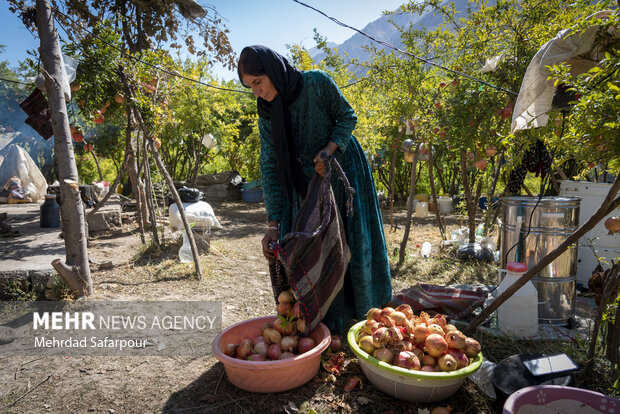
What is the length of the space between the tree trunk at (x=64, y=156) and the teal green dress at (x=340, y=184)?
86.6 inches

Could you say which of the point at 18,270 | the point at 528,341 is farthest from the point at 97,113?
the point at 528,341

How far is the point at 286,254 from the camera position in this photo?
1.98m

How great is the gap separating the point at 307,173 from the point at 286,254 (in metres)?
0.66

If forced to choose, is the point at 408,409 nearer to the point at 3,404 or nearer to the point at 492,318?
the point at 492,318

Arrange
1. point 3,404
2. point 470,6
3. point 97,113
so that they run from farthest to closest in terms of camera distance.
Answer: point 470,6
point 97,113
point 3,404

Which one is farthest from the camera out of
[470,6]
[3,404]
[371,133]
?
[371,133]

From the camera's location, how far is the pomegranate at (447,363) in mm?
1823

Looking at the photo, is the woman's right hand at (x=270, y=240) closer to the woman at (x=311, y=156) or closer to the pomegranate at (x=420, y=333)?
the woman at (x=311, y=156)

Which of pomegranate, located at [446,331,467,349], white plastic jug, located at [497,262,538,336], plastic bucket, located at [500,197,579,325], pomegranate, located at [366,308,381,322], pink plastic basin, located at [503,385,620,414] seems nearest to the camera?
pink plastic basin, located at [503,385,620,414]

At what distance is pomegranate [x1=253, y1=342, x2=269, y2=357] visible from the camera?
6.95 feet

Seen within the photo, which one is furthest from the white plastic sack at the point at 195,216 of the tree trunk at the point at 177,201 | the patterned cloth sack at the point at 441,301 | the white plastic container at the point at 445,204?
the white plastic container at the point at 445,204

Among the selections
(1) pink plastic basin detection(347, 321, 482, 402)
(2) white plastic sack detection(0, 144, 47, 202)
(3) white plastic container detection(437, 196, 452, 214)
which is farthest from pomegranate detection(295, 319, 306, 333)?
(2) white plastic sack detection(0, 144, 47, 202)

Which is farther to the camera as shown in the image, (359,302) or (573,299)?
(573,299)

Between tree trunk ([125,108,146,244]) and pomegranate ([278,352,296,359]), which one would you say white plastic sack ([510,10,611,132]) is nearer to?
pomegranate ([278,352,296,359])
